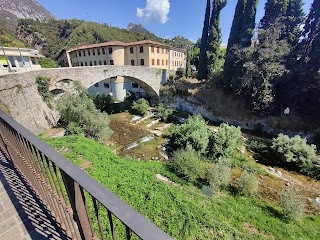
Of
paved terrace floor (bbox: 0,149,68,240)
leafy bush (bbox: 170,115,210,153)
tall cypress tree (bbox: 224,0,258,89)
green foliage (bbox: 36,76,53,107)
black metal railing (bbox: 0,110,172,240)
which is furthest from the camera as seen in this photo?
tall cypress tree (bbox: 224,0,258,89)

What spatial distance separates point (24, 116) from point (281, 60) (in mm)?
18854

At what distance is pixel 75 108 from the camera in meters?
12.2

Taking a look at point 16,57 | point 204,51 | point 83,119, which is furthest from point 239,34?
point 16,57

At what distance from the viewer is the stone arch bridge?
12.6 metres

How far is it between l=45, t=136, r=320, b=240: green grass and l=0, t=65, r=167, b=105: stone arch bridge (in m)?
6.69

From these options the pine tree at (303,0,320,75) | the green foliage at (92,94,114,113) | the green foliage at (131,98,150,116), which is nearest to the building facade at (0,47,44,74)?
the green foliage at (92,94,114,113)

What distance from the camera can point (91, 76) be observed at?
16.9 m

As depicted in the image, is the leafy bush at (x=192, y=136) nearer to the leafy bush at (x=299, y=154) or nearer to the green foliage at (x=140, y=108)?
the leafy bush at (x=299, y=154)

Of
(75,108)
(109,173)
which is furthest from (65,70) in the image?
(109,173)

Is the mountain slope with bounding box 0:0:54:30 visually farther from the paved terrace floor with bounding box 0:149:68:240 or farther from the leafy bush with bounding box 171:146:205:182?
the paved terrace floor with bounding box 0:149:68:240

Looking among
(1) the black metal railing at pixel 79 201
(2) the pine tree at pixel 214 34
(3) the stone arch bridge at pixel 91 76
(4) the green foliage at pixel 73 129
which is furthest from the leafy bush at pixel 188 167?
(2) the pine tree at pixel 214 34

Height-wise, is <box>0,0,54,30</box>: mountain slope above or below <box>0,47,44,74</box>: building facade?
above

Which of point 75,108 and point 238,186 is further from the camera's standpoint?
point 75,108

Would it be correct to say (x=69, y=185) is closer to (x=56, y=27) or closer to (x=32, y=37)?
(x=32, y=37)
